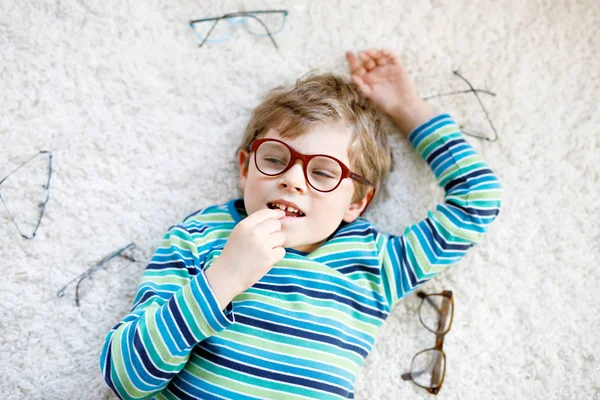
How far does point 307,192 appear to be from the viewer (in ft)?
3.13

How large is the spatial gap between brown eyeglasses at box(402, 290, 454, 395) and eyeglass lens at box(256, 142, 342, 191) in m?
0.36

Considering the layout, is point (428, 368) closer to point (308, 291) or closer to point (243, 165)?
point (308, 291)

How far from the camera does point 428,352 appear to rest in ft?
3.70

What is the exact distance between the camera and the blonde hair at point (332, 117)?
100cm

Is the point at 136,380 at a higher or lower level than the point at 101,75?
lower

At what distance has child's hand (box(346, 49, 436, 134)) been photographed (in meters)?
1.15

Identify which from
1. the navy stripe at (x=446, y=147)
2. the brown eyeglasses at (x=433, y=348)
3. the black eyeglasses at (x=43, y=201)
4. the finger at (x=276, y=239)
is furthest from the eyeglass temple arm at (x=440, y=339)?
the black eyeglasses at (x=43, y=201)

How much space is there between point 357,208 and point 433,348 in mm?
336

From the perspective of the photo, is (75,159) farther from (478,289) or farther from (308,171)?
(478,289)

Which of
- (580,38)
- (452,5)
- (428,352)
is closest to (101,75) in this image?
(452,5)

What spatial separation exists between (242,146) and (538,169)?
65cm

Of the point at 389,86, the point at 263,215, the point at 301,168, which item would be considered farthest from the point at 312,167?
the point at 389,86

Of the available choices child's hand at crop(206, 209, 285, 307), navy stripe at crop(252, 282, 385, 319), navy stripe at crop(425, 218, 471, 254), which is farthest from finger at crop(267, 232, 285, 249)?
navy stripe at crop(425, 218, 471, 254)

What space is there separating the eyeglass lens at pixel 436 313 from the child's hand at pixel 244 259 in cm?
41
